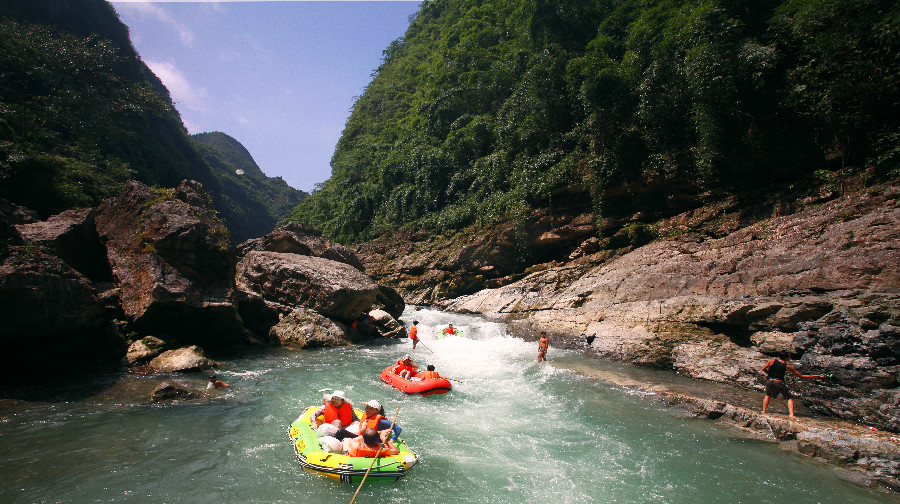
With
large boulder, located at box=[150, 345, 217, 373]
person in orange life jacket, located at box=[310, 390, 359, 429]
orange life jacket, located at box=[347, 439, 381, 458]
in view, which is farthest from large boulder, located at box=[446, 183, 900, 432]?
large boulder, located at box=[150, 345, 217, 373]

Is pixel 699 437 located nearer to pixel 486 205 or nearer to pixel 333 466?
pixel 333 466

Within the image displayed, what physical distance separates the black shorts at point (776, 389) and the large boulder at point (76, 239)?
15.8 m

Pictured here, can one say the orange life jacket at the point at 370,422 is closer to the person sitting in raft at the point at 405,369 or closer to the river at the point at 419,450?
the river at the point at 419,450

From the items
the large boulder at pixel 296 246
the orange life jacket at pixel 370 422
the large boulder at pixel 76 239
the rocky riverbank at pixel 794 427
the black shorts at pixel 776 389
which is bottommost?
the orange life jacket at pixel 370 422

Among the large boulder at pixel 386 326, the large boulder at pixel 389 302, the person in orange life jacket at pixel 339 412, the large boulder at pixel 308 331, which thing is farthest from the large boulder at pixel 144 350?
the large boulder at pixel 389 302

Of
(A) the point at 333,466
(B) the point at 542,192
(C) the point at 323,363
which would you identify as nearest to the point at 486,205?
(B) the point at 542,192

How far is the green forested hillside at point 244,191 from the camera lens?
61.9m

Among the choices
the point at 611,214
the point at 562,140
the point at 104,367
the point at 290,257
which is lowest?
the point at 104,367

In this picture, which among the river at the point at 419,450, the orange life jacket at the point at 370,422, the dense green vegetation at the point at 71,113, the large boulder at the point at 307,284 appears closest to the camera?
the river at the point at 419,450

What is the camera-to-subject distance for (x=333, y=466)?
5316 millimetres

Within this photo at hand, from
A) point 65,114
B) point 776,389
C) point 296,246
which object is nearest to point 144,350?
point 296,246

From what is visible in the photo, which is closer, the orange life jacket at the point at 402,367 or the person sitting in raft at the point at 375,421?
the person sitting in raft at the point at 375,421

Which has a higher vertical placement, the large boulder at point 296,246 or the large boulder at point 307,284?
the large boulder at point 296,246

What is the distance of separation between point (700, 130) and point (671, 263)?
4.96 m
